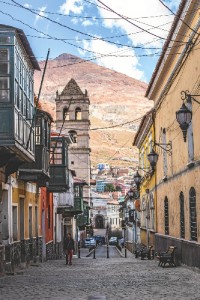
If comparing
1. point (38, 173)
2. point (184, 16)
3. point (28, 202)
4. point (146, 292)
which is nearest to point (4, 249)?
point (38, 173)

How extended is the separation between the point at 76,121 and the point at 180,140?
4714 centimetres

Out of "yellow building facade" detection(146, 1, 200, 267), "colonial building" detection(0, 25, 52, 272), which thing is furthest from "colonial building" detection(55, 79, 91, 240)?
"colonial building" detection(0, 25, 52, 272)

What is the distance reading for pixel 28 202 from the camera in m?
22.0

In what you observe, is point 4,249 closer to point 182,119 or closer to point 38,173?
point 38,173

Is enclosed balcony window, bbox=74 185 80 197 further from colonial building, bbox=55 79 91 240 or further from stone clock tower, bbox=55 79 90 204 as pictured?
stone clock tower, bbox=55 79 90 204

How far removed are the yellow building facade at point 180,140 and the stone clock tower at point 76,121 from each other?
129ft

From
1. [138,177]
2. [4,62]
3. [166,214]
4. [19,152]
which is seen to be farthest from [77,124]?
[4,62]

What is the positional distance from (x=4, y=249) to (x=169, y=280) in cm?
566

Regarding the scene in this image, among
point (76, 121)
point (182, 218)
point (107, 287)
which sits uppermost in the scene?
point (76, 121)

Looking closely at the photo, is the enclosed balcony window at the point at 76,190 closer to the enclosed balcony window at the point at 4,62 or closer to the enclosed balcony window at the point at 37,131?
the enclosed balcony window at the point at 37,131

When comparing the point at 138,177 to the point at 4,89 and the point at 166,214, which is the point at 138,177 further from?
the point at 4,89

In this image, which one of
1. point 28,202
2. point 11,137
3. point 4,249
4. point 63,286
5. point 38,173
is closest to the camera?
point 63,286

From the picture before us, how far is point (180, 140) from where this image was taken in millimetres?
18188

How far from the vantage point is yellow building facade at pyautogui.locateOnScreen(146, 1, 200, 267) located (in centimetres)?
1515
